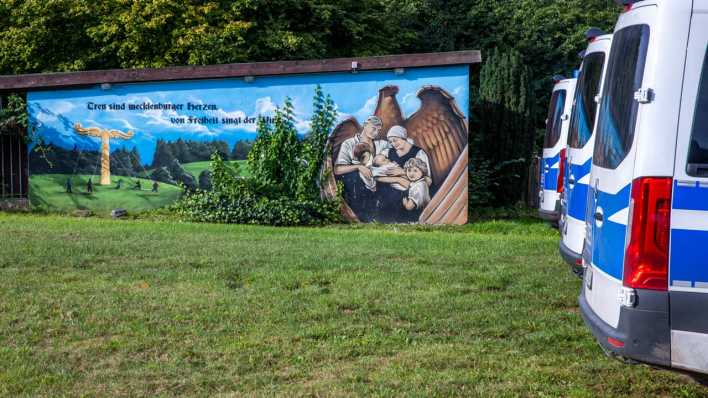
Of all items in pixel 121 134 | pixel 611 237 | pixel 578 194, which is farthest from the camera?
pixel 121 134

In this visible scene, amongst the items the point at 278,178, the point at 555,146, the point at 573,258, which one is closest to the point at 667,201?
the point at 573,258

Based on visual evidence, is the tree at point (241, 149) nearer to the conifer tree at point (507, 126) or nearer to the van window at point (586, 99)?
the conifer tree at point (507, 126)

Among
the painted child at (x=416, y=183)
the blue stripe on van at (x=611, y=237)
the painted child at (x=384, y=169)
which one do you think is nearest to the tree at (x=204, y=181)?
the painted child at (x=384, y=169)

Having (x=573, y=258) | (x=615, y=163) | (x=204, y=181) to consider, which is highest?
(x=615, y=163)

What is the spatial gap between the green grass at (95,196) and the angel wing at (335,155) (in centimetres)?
321

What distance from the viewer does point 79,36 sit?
26484 millimetres

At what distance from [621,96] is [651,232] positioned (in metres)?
0.97

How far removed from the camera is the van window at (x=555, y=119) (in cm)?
1390

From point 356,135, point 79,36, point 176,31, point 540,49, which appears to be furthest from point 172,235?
point 540,49

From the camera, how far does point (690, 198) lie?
172 inches

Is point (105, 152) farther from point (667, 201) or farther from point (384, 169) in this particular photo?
point (667, 201)

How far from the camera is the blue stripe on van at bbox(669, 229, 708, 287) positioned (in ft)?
14.3

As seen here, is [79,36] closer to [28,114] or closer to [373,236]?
[28,114]

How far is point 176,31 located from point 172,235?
42.0 ft
